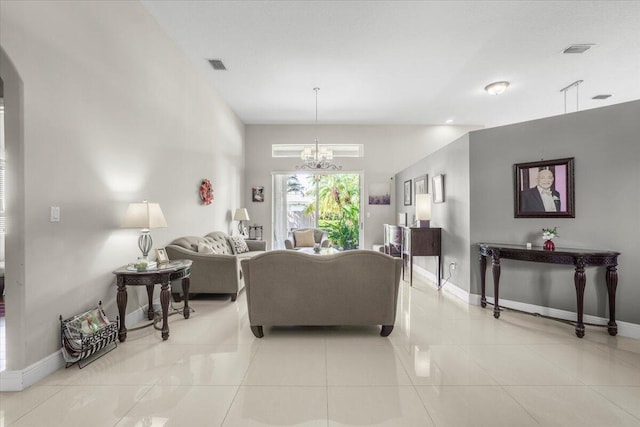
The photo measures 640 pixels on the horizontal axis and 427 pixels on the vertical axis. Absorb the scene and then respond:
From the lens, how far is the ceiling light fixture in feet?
17.6

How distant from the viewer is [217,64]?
4.80m

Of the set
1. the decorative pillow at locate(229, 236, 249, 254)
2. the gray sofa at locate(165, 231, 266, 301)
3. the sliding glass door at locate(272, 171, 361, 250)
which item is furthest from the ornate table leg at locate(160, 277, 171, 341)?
the sliding glass door at locate(272, 171, 361, 250)

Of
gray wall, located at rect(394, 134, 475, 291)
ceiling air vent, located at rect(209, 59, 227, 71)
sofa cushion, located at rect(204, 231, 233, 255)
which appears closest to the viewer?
gray wall, located at rect(394, 134, 475, 291)

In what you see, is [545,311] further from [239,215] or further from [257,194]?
[257,194]

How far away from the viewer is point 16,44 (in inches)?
82.4

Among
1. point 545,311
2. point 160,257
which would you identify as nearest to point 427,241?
point 545,311

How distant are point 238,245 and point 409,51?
4467 millimetres

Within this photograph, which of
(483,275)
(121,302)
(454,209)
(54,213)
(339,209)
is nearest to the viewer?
(54,213)

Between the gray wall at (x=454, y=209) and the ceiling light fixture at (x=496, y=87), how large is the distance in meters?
1.49

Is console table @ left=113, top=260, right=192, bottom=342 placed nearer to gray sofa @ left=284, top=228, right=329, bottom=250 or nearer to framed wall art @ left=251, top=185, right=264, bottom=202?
gray sofa @ left=284, top=228, right=329, bottom=250

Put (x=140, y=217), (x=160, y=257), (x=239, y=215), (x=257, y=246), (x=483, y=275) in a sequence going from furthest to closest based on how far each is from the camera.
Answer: (x=239, y=215), (x=257, y=246), (x=483, y=275), (x=160, y=257), (x=140, y=217)

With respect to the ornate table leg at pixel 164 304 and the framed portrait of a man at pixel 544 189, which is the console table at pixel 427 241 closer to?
the framed portrait of a man at pixel 544 189

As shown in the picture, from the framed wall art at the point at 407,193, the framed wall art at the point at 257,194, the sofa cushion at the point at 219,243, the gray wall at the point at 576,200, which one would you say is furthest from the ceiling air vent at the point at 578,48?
the framed wall art at the point at 257,194

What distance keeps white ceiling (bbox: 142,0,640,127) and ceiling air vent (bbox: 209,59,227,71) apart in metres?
0.10
